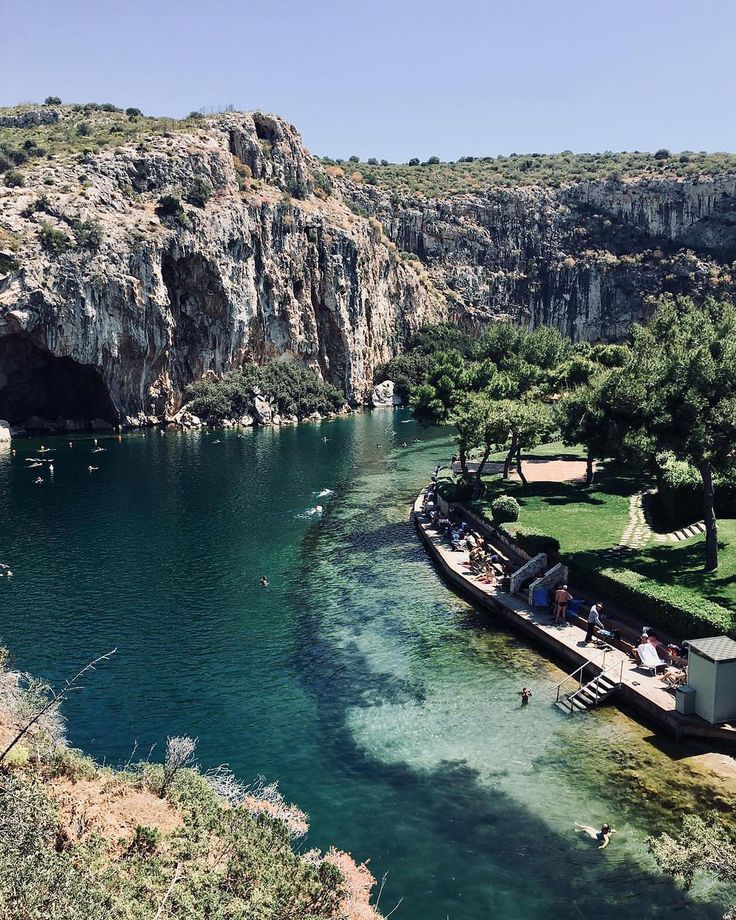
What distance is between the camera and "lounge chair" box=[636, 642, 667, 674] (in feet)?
71.4

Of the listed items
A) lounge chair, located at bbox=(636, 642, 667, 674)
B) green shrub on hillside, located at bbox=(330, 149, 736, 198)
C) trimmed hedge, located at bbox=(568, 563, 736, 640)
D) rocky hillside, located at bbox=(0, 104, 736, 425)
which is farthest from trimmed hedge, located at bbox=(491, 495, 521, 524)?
green shrub on hillside, located at bbox=(330, 149, 736, 198)

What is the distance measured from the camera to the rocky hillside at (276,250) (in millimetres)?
85938

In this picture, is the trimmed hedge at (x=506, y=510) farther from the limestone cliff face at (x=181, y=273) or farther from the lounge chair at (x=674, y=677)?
the limestone cliff face at (x=181, y=273)

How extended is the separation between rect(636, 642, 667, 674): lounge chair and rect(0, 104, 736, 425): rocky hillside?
77.8 m

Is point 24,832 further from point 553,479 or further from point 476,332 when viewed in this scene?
point 476,332

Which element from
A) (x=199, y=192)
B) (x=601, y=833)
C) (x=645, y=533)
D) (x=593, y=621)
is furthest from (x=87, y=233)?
(x=601, y=833)

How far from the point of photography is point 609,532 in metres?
32.5

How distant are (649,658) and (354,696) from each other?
31.7 ft

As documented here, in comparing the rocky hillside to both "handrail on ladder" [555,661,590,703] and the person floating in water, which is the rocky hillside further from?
the person floating in water

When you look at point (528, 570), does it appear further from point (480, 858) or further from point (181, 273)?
point (181, 273)

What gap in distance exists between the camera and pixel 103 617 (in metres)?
29.3

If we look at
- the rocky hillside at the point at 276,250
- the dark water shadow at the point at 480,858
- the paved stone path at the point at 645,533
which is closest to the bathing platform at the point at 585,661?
the paved stone path at the point at 645,533

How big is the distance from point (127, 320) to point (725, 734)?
84.7 m

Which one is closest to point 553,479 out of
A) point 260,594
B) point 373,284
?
point 260,594
